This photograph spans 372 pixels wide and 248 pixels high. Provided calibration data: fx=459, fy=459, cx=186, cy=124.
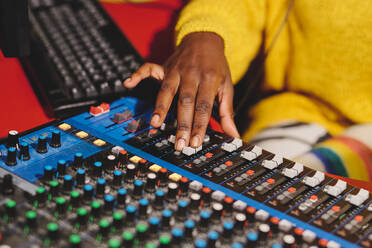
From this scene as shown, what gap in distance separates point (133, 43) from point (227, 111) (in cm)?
47

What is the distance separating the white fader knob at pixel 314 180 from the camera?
694 millimetres

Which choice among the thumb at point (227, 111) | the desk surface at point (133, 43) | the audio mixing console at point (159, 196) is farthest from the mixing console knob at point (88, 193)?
the thumb at point (227, 111)

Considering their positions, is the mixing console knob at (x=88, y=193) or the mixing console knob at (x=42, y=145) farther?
the mixing console knob at (x=42, y=145)

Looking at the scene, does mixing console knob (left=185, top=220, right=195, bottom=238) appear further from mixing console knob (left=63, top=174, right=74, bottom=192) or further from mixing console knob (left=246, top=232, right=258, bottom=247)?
mixing console knob (left=63, top=174, right=74, bottom=192)

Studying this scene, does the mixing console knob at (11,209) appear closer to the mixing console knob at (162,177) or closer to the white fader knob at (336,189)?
the mixing console knob at (162,177)

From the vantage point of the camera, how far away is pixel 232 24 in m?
1.23

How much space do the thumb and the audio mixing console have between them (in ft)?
0.47

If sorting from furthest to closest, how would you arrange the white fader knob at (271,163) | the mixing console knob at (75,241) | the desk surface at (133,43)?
the desk surface at (133,43)
the white fader knob at (271,163)
the mixing console knob at (75,241)

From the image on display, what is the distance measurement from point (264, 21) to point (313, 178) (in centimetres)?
78

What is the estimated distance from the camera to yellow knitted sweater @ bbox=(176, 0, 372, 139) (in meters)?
1.15

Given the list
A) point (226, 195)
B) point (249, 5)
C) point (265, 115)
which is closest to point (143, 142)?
point (226, 195)

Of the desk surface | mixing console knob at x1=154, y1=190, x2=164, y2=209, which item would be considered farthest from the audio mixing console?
the desk surface

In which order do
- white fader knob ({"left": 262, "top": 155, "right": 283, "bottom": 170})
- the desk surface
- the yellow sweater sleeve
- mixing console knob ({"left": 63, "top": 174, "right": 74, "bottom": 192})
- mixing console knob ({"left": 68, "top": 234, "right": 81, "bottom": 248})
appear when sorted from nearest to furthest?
1. mixing console knob ({"left": 68, "top": 234, "right": 81, "bottom": 248})
2. mixing console knob ({"left": 63, "top": 174, "right": 74, "bottom": 192})
3. white fader knob ({"left": 262, "top": 155, "right": 283, "bottom": 170})
4. the desk surface
5. the yellow sweater sleeve

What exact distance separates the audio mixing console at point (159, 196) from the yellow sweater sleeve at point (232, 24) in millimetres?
398
